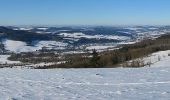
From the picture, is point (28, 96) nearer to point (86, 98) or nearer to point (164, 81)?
point (86, 98)

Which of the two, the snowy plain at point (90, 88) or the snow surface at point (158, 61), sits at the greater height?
the snowy plain at point (90, 88)

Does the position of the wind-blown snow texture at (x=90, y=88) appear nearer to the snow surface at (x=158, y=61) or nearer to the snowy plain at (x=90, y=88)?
the snowy plain at (x=90, y=88)

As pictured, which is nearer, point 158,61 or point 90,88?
point 90,88

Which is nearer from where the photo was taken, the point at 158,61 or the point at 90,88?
the point at 90,88

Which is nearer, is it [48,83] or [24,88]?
[24,88]

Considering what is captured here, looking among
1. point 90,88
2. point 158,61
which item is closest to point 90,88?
point 90,88

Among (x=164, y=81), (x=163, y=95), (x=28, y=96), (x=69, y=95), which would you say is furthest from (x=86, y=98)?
(x=164, y=81)

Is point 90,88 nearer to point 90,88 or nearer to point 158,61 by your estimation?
point 90,88

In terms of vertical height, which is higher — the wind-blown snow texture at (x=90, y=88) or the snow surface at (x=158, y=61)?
the wind-blown snow texture at (x=90, y=88)

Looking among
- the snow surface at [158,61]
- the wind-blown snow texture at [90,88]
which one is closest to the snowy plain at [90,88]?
the wind-blown snow texture at [90,88]

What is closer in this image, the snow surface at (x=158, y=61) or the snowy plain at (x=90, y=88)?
the snowy plain at (x=90, y=88)

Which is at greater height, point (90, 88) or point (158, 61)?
point (90, 88)
